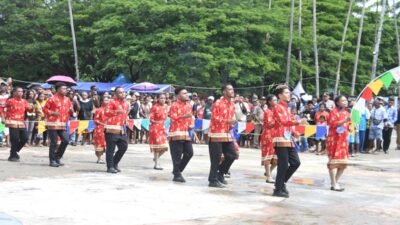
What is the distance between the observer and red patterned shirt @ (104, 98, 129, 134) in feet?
40.3

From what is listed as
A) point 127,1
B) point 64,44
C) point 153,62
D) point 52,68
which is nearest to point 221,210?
point 153,62

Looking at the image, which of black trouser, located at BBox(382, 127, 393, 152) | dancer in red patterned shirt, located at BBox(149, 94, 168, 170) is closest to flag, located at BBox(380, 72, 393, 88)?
dancer in red patterned shirt, located at BBox(149, 94, 168, 170)

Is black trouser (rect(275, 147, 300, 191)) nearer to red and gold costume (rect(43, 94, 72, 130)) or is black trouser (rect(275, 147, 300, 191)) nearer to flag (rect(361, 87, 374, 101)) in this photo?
flag (rect(361, 87, 374, 101))

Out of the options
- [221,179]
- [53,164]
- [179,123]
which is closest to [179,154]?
[179,123]

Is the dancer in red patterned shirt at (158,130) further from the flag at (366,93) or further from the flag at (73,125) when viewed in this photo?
the flag at (73,125)

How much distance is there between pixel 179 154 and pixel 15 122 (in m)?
4.52

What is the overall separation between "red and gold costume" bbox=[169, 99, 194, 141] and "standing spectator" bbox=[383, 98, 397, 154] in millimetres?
10950

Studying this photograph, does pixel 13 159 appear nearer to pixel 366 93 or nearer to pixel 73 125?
pixel 73 125

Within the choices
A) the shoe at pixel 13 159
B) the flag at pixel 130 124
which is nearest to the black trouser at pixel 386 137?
the flag at pixel 130 124

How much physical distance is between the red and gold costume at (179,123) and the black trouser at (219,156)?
Result: 783mm

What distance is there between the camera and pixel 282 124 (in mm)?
9922

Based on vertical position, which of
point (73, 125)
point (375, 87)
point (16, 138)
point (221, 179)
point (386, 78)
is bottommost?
point (221, 179)

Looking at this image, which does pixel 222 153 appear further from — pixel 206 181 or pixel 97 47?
pixel 97 47

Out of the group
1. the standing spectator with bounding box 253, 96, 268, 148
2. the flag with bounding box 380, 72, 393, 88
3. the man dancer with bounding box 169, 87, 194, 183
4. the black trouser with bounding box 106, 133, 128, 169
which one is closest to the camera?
the man dancer with bounding box 169, 87, 194, 183
